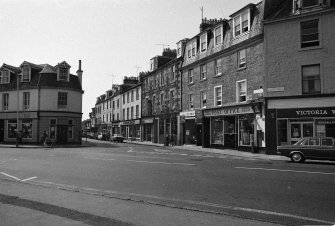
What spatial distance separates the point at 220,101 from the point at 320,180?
20.7 meters

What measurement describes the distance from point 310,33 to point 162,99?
2424cm

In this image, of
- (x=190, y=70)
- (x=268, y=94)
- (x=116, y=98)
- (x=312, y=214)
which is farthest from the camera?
(x=116, y=98)

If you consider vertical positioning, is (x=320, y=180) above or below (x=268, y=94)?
below

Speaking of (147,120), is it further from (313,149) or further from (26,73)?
(313,149)

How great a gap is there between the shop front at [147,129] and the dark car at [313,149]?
3019 centimetres

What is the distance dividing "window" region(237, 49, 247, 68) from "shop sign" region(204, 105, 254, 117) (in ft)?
12.6

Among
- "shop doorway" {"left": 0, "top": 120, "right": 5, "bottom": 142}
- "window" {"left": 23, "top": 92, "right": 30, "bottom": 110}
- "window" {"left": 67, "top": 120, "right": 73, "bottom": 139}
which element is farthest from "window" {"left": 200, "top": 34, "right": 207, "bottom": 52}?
"shop doorway" {"left": 0, "top": 120, "right": 5, "bottom": 142}

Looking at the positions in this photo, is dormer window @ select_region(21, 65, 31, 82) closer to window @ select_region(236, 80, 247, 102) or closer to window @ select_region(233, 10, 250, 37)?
window @ select_region(233, 10, 250, 37)

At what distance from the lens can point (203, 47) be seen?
112 ft

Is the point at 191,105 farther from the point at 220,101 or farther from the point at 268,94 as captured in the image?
the point at 268,94

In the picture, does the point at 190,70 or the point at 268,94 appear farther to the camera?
the point at 190,70

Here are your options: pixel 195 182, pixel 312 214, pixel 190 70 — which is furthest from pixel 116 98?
pixel 312 214

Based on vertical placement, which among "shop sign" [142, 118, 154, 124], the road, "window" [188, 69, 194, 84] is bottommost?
the road

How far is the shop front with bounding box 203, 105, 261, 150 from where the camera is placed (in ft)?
86.9
